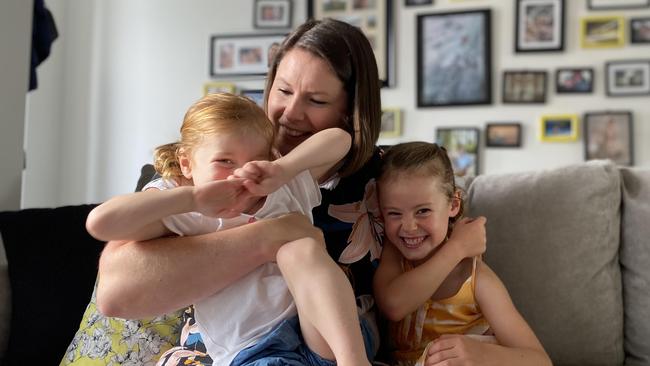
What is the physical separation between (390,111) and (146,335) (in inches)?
91.5

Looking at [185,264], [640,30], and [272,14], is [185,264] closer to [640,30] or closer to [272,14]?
[272,14]

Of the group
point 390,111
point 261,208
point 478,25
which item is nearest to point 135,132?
point 390,111

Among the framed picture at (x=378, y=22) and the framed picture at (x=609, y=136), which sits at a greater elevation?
the framed picture at (x=378, y=22)

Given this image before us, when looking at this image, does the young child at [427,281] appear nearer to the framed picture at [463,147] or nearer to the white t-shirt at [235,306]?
the white t-shirt at [235,306]

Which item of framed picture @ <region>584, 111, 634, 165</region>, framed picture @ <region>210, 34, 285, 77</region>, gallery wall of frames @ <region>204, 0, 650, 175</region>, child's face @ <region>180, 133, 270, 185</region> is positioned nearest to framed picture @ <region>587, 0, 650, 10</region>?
gallery wall of frames @ <region>204, 0, 650, 175</region>

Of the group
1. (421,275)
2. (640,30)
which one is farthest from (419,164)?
(640,30)

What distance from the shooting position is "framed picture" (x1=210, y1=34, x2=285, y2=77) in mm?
3798

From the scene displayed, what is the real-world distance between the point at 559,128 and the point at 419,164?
220 centimetres

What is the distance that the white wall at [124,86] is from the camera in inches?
144

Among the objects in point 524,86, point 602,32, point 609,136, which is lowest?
point 609,136

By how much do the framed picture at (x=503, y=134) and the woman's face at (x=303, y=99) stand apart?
2.14 meters

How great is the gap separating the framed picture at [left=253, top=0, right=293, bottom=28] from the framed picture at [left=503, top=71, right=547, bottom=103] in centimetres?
130

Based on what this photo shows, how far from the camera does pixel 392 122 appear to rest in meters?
3.58

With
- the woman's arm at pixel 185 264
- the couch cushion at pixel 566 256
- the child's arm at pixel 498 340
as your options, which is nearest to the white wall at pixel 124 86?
the couch cushion at pixel 566 256
